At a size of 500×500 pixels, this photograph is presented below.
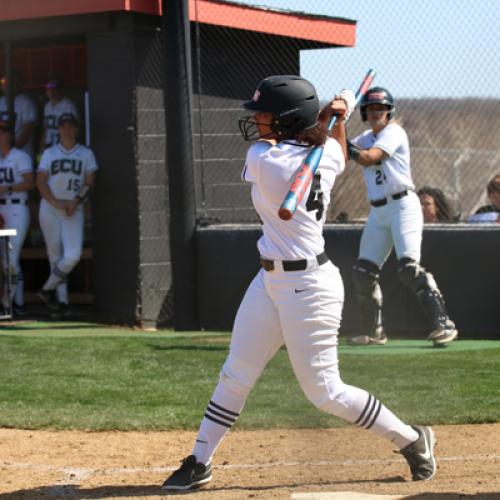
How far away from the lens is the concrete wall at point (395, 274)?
412 inches

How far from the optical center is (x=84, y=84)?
12.7 metres

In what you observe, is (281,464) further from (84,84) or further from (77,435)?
(84,84)

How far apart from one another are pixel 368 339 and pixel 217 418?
4801 mm

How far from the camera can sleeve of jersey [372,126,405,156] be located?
907cm

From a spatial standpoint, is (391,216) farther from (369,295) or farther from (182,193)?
(182,193)

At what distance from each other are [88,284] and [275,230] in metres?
7.84

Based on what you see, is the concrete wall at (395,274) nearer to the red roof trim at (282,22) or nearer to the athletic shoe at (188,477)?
the red roof trim at (282,22)

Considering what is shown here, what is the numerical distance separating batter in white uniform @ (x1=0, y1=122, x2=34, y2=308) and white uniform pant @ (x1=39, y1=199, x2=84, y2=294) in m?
0.24

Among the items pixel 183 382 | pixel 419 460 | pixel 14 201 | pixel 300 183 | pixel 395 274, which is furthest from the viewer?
pixel 14 201

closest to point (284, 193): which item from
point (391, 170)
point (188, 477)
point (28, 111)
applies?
point (188, 477)

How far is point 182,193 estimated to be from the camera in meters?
11.2

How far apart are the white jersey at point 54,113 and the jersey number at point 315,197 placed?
760 centimetres

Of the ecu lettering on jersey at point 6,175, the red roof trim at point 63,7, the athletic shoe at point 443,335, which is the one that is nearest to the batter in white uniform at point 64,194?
the ecu lettering on jersey at point 6,175

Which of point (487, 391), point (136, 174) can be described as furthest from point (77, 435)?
point (136, 174)
